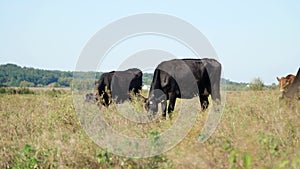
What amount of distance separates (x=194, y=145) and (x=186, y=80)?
775 cm

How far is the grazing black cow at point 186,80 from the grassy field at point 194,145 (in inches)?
156

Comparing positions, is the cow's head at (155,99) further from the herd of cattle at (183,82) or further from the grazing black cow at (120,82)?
the grazing black cow at (120,82)

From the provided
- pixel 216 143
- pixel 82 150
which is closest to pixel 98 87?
pixel 82 150

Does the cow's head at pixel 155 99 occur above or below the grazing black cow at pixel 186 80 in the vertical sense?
below

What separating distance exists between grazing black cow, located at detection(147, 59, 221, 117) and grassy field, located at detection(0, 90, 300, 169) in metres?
3.95

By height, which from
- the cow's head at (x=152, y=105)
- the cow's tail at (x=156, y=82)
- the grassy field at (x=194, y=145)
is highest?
the cow's tail at (x=156, y=82)

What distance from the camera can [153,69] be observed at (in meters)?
13.9

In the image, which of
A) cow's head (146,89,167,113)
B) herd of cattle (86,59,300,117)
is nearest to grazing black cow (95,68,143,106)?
herd of cattle (86,59,300,117)

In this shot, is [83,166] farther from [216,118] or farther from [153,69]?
[153,69]

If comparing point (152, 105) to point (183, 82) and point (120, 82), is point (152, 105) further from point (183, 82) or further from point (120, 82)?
point (120, 82)

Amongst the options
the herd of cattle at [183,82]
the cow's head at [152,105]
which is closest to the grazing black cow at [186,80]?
the herd of cattle at [183,82]

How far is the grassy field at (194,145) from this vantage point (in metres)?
5.52

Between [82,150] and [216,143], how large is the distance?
6.80 ft

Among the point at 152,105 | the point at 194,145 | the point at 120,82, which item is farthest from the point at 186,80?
the point at 194,145
